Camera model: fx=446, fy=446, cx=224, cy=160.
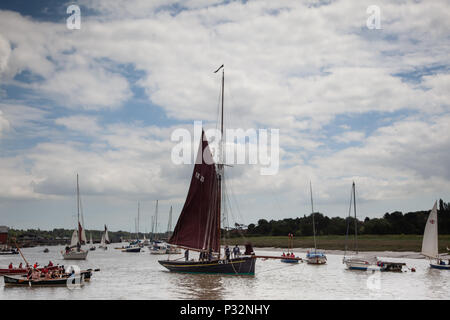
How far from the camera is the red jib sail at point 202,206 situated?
5522cm

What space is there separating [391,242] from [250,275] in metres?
72.1

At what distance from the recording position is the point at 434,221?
70062 mm

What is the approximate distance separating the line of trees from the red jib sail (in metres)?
44.8

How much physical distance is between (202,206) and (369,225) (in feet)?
313

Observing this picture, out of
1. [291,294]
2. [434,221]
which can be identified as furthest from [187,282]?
[434,221]

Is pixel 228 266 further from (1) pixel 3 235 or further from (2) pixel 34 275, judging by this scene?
(1) pixel 3 235

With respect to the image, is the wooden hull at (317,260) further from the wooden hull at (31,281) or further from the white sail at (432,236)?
the wooden hull at (31,281)

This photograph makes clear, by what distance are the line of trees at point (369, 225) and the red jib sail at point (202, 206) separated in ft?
147

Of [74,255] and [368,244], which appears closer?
[74,255]

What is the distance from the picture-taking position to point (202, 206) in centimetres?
5544

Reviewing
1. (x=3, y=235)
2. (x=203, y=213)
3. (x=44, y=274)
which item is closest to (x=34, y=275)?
(x=44, y=274)
